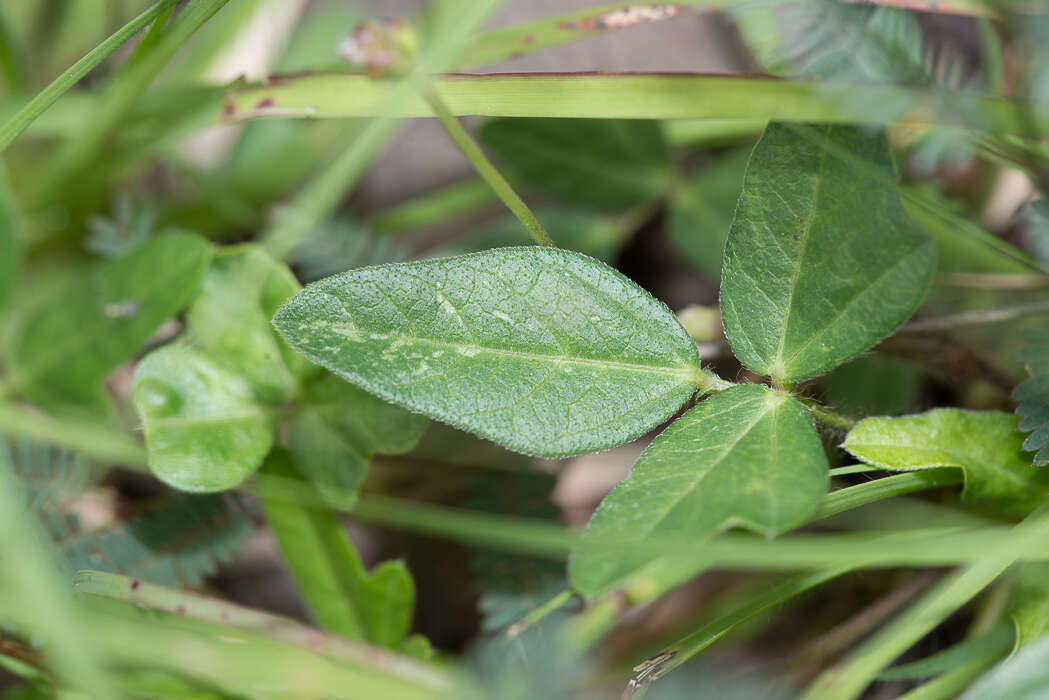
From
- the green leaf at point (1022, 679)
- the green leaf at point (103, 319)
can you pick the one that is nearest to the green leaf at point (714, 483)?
the green leaf at point (1022, 679)

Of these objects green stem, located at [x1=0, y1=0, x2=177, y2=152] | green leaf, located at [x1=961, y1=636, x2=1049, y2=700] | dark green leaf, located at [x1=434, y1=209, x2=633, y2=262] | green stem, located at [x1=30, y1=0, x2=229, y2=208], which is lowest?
green leaf, located at [x1=961, y1=636, x2=1049, y2=700]

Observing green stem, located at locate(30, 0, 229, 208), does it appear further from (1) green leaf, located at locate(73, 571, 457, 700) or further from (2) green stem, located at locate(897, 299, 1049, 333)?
(2) green stem, located at locate(897, 299, 1049, 333)

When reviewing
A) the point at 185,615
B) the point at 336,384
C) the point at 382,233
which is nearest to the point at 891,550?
the point at 336,384

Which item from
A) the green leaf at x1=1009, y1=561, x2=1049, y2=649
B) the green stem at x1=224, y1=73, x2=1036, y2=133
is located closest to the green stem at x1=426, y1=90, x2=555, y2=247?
the green stem at x1=224, y1=73, x2=1036, y2=133

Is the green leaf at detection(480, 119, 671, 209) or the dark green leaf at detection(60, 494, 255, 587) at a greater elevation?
the green leaf at detection(480, 119, 671, 209)

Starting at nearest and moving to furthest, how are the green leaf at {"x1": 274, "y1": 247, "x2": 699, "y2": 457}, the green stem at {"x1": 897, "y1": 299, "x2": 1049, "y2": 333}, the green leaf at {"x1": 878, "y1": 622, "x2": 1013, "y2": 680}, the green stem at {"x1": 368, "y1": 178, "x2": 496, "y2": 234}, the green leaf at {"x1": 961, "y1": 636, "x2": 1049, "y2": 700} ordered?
1. the green leaf at {"x1": 961, "y1": 636, "x2": 1049, "y2": 700}
2. the green leaf at {"x1": 274, "y1": 247, "x2": 699, "y2": 457}
3. the green leaf at {"x1": 878, "y1": 622, "x2": 1013, "y2": 680}
4. the green stem at {"x1": 897, "y1": 299, "x2": 1049, "y2": 333}
5. the green stem at {"x1": 368, "y1": 178, "x2": 496, "y2": 234}

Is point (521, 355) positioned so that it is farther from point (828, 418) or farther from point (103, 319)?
point (103, 319)
